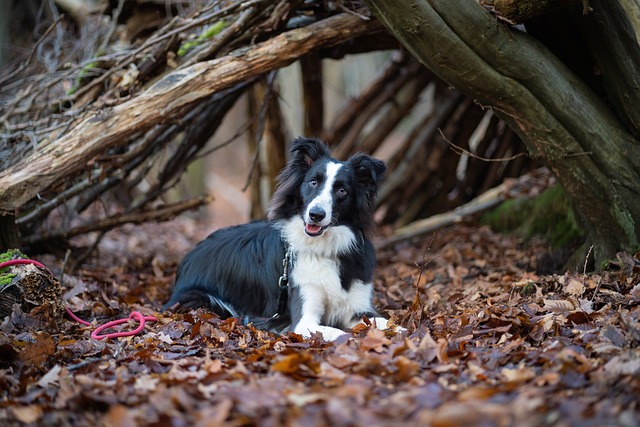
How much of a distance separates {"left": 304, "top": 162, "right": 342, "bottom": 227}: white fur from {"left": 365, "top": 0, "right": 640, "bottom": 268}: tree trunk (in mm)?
1119

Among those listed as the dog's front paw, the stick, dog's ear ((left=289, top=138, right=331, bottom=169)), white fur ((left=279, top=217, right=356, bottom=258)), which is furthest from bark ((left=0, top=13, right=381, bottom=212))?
the stick

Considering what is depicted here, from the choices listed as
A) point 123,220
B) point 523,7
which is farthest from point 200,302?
point 523,7

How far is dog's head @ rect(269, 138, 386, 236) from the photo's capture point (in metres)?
4.94

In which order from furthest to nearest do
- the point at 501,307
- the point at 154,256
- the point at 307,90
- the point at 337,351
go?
the point at 307,90 < the point at 154,256 < the point at 501,307 < the point at 337,351

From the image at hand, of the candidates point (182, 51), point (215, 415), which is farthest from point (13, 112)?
point (215, 415)

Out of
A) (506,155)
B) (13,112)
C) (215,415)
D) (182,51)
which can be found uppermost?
(182,51)

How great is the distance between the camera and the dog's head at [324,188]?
16.2 ft

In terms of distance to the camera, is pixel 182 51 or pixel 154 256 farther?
pixel 154 256

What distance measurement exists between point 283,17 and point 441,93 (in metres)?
3.79

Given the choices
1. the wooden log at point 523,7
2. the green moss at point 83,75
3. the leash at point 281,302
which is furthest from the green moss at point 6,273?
the wooden log at point 523,7

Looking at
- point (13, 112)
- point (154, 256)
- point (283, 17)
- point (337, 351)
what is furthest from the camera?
point (154, 256)

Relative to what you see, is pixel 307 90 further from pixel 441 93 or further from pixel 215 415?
pixel 215 415

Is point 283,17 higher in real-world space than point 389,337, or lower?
higher

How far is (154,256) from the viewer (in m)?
8.03
